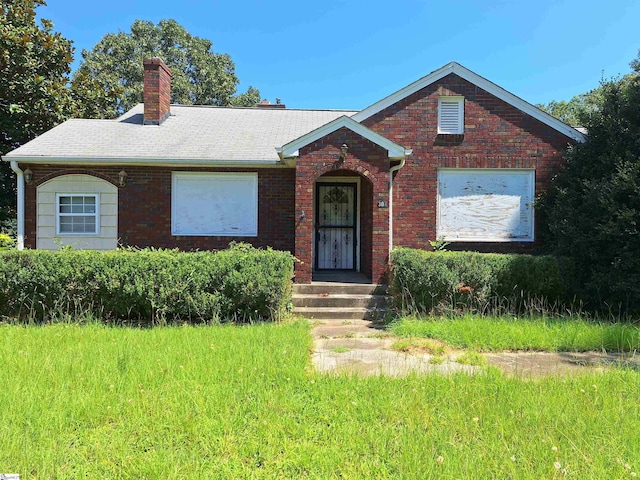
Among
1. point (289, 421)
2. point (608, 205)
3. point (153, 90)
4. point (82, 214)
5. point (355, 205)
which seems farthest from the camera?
point (153, 90)

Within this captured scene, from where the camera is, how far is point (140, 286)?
272 inches

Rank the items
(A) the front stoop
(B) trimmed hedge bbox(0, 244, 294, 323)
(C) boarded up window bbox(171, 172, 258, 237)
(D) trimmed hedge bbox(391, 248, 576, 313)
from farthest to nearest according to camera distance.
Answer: (C) boarded up window bbox(171, 172, 258, 237), (A) the front stoop, (D) trimmed hedge bbox(391, 248, 576, 313), (B) trimmed hedge bbox(0, 244, 294, 323)

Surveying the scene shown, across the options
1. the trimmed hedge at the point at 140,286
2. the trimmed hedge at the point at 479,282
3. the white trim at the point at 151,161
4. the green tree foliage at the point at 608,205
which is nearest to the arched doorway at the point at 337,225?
the white trim at the point at 151,161

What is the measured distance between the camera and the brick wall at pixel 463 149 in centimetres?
1005

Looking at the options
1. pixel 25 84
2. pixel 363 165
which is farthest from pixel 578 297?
pixel 25 84

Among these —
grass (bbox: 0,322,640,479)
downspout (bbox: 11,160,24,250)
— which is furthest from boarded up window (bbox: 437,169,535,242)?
downspout (bbox: 11,160,24,250)

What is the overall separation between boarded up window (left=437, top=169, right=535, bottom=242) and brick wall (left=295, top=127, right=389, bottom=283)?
218 centimetres

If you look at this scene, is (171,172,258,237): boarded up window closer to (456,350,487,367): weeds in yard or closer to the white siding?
the white siding

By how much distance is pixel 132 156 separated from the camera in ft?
32.5

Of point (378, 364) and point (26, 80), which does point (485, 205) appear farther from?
point (26, 80)

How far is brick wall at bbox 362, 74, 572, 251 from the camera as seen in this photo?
33.0 feet

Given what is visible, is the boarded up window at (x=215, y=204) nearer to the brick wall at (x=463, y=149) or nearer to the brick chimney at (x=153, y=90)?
the brick chimney at (x=153, y=90)

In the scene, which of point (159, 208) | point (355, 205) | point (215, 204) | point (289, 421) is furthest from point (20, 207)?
point (289, 421)

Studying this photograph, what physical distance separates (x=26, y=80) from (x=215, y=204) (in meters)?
10.4
